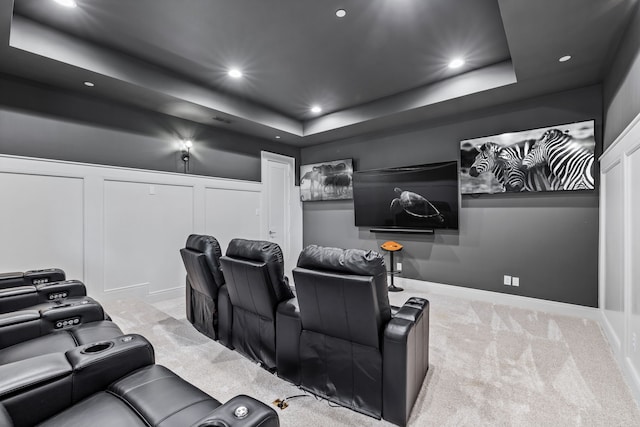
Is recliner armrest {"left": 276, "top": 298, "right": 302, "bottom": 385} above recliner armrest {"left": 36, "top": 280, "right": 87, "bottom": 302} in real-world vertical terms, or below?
below

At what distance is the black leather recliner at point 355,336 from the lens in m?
1.68

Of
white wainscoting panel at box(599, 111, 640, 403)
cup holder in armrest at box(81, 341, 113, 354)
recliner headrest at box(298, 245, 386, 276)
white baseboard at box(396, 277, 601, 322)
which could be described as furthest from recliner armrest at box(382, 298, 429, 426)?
white baseboard at box(396, 277, 601, 322)

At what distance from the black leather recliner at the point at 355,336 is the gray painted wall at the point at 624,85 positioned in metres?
2.31

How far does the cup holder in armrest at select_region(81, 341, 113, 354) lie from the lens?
1.23 metres

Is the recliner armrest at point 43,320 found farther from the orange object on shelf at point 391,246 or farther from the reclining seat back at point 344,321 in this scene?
the orange object on shelf at point 391,246

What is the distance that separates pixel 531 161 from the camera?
3.75 metres

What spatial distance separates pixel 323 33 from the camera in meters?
2.86

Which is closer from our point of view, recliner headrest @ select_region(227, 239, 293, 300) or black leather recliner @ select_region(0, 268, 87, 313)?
black leather recliner @ select_region(0, 268, 87, 313)

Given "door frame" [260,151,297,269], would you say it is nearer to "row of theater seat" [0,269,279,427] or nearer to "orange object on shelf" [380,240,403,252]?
"orange object on shelf" [380,240,403,252]

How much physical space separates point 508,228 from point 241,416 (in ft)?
13.9

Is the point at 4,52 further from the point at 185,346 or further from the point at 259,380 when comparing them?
the point at 259,380

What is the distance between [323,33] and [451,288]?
3850 mm

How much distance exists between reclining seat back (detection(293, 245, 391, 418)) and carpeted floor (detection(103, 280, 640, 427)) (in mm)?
143

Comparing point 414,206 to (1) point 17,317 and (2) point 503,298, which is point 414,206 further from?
(1) point 17,317
